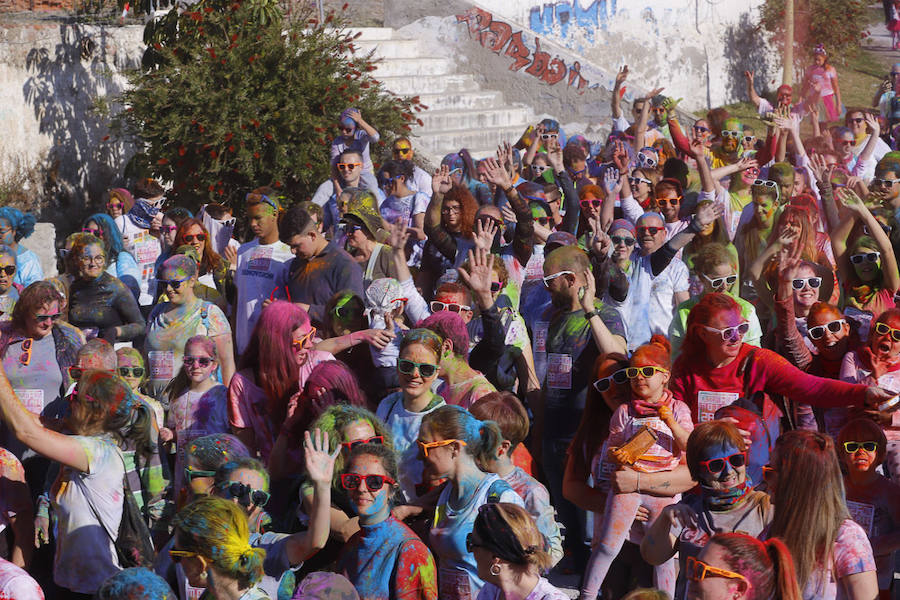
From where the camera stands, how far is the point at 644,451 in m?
4.97

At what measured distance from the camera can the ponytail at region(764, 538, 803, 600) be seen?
3.57 metres

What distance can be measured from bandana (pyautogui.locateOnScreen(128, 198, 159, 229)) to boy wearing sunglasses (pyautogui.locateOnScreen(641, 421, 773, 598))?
246 inches

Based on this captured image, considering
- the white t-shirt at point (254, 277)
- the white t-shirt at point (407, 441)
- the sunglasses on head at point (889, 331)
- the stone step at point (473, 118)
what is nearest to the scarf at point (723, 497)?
the white t-shirt at point (407, 441)

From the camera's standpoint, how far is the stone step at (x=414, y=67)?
55.2 feet

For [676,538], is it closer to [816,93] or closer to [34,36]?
[34,36]

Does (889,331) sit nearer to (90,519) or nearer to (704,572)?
(704,572)

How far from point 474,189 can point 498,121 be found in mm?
7511

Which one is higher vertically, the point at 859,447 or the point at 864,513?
the point at 859,447

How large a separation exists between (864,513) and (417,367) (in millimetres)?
2012

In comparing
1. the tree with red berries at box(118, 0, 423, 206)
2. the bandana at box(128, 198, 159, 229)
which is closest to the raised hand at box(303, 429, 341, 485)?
the bandana at box(128, 198, 159, 229)

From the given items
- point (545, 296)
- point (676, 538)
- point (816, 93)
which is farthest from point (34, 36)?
point (676, 538)

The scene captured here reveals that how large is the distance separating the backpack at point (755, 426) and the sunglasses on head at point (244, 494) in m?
2.02

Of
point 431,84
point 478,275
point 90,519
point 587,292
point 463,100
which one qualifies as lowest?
point 90,519

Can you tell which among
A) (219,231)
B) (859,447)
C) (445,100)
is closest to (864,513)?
(859,447)
